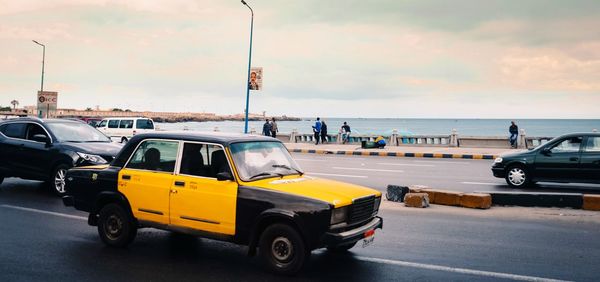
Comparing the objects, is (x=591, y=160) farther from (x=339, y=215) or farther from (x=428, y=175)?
(x=339, y=215)

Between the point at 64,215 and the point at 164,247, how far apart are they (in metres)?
3.15

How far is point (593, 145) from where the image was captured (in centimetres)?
1338

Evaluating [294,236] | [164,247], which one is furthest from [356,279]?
[164,247]

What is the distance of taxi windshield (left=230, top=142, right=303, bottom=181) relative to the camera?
6.20 m

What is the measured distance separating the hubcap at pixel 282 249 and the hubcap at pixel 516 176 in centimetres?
1055

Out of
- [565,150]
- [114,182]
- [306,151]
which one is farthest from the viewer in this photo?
[306,151]

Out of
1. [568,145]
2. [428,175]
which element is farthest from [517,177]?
[428,175]

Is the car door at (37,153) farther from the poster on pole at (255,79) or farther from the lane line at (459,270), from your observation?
the poster on pole at (255,79)

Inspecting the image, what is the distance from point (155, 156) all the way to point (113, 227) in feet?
3.97

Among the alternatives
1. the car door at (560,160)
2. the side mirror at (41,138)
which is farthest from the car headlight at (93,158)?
the car door at (560,160)

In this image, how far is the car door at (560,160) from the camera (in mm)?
13422

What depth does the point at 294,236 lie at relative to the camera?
5.66 metres

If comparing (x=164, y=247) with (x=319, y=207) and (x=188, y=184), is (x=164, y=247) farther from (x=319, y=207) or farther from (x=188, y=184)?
(x=319, y=207)

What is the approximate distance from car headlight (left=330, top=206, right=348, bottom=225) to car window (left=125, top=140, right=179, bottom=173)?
2261 mm
